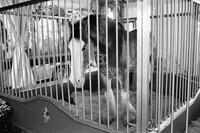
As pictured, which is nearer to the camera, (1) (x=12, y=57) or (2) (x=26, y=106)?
(2) (x=26, y=106)

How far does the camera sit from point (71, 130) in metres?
1.31

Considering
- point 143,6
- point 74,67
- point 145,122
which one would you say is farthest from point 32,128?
point 143,6

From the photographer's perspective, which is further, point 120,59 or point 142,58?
point 120,59

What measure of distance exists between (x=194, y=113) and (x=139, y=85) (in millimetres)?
1098

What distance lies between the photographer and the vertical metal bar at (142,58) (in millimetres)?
919

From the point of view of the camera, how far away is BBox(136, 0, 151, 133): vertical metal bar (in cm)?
92

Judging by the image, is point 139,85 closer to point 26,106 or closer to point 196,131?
point 196,131

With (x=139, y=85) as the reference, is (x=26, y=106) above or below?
below

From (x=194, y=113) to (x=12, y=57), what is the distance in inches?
79.8

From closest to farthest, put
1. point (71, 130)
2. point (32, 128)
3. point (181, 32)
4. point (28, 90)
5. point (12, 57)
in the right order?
1. point (71, 130)
2. point (181, 32)
3. point (32, 128)
4. point (28, 90)
5. point (12, 57)

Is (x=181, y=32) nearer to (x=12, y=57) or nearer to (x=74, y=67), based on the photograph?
(x=74, y=67)

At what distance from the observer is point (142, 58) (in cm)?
94

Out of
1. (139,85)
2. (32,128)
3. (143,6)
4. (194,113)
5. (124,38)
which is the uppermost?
(143,6)

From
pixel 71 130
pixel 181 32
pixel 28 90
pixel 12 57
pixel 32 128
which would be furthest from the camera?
pixel 12 57
